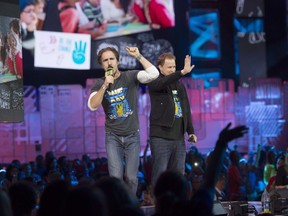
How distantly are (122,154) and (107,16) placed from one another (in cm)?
1029

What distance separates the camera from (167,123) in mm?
6570

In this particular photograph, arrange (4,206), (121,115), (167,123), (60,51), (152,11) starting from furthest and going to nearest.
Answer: (152,11), (60,51), (167,123), (121,115), (4,206)

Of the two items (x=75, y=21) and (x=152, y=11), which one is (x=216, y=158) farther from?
(x=152, y=11)

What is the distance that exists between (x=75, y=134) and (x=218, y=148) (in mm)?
12489

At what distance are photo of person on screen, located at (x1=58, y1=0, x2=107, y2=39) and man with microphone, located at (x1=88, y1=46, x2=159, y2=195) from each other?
31.6 ft

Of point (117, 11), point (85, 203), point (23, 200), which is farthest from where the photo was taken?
point (117, 11)

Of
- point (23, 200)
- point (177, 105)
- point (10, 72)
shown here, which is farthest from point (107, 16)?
point (23, 200)

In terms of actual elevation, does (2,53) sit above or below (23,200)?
above

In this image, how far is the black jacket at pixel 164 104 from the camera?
21.6 feet

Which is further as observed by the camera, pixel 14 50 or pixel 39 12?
pixel 39 12

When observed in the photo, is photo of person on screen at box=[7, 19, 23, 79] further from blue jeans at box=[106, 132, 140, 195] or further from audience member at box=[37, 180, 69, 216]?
audience member at box=[37, 180, 69, 216]

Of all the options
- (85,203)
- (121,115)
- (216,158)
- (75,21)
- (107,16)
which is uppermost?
(107,16)

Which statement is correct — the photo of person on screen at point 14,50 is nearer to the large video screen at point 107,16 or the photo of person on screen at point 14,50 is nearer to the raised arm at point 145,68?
the raised arm at point 145,68

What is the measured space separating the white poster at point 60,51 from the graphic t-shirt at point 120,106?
30.4ft
